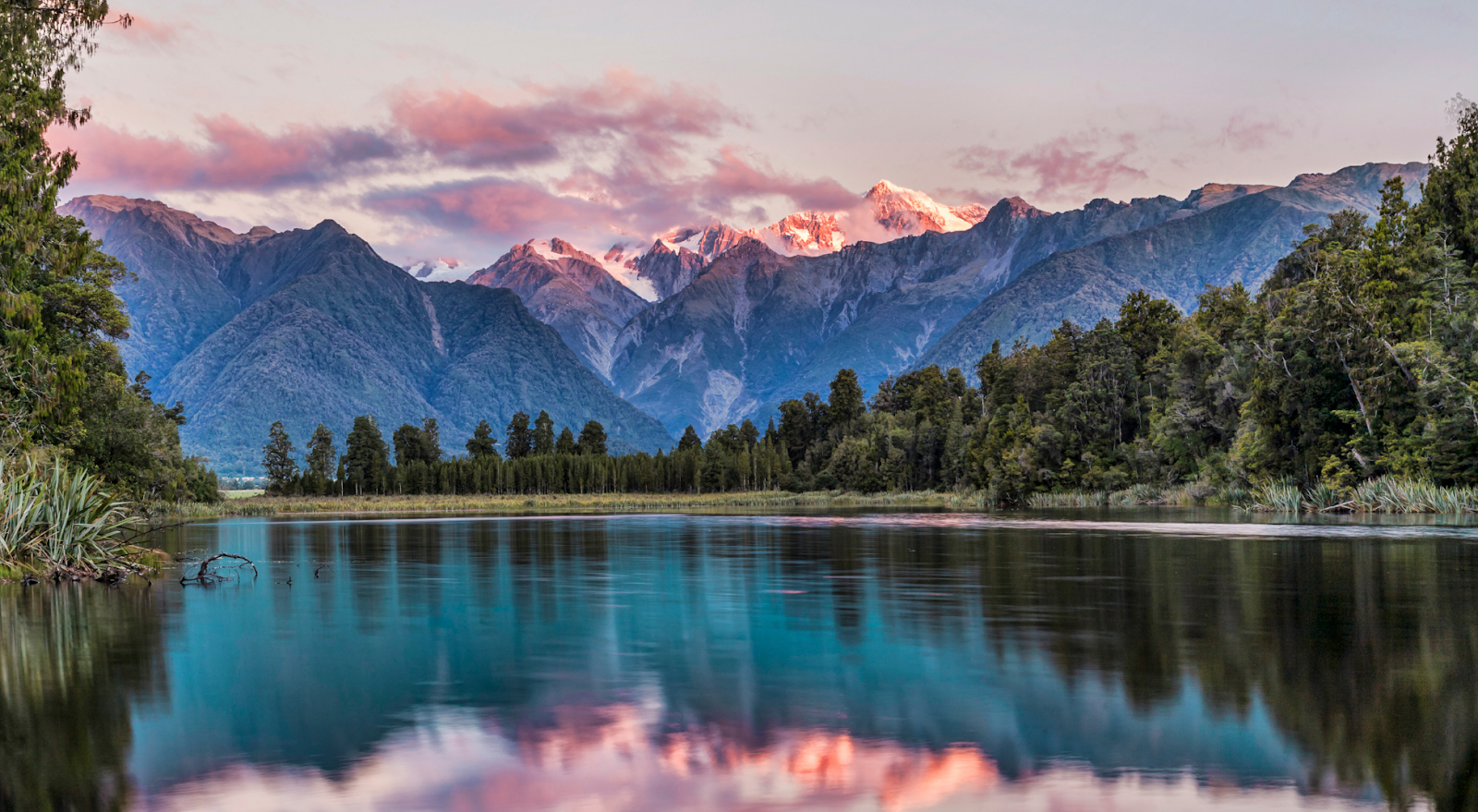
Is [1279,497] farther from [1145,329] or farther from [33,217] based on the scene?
[33,217]

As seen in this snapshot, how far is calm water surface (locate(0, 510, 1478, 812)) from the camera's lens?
36.2ft

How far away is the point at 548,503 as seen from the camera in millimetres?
175875

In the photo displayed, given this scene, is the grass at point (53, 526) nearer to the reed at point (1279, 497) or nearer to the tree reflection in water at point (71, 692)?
the tree reflection in water at point (71, 692)

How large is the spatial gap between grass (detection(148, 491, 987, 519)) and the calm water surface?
105 m

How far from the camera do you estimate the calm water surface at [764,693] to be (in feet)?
36.2

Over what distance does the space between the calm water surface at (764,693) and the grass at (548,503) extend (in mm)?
104880

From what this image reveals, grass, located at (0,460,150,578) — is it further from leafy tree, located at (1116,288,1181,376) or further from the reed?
leafy tree, located at (1116,288,1181,376)

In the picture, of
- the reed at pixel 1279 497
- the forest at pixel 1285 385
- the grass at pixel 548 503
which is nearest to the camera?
the forest at pixel 1285 385

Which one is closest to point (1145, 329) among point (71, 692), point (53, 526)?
point (53, 526)

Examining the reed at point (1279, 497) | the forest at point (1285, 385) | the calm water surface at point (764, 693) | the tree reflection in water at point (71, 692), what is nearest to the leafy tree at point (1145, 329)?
the forest at point (1285, 385)

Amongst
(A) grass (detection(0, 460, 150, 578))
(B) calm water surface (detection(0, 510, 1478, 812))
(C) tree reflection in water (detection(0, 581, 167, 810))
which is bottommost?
(B) calm water surface (detection(0, 510, 1478, 812))

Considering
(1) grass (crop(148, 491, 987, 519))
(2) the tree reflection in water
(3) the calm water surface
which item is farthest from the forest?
(2) the tree reflection in water

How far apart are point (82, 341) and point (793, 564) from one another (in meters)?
34.2

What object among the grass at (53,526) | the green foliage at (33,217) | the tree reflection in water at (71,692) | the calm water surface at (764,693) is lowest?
the calm water surface at (764,693)
